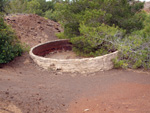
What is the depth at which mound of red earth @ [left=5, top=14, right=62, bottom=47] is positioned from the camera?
11.3 metres

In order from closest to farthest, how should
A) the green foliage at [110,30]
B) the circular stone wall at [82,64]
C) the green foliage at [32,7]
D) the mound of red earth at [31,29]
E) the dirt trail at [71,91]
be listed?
1. the dirt trail at [71,91]
2. the circular stone wall at [82,64]
3. the green foliage at [110,30]
4. the mound of red earth at [31,29]
5. the green foliage at [32,7]

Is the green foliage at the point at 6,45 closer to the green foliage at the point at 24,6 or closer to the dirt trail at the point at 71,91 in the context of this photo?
the dirt trail at the point at 71,91

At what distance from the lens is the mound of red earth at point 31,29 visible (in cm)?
1131

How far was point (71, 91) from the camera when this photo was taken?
544 centimetres

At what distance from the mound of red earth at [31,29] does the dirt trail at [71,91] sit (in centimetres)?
375

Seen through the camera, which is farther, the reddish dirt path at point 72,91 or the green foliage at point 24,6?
the green foliage at point 24,6

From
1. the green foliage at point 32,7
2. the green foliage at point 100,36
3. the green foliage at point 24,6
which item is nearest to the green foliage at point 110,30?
the green foliage at point 100,36

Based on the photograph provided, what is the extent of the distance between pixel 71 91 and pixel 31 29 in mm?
8286

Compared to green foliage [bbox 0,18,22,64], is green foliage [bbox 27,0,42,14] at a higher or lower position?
higher

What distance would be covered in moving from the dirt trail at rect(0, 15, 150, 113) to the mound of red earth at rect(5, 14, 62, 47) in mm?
3752

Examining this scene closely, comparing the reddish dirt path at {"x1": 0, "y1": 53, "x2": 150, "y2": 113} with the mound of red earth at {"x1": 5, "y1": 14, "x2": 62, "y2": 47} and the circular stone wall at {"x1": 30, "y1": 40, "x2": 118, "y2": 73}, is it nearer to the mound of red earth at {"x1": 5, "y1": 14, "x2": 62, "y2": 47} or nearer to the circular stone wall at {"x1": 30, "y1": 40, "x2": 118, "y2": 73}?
the circular stone wall at {"x1": 30, "y1": 40, "x2": 118, "y2": 73}

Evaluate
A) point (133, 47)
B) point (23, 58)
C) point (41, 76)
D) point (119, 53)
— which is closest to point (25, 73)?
point (41, 76)

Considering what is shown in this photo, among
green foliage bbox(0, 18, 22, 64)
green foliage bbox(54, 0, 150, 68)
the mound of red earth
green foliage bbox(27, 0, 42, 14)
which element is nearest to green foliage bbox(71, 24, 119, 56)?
green foliage bbox(54, 0, 150, 68)

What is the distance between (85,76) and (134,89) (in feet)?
6.50
